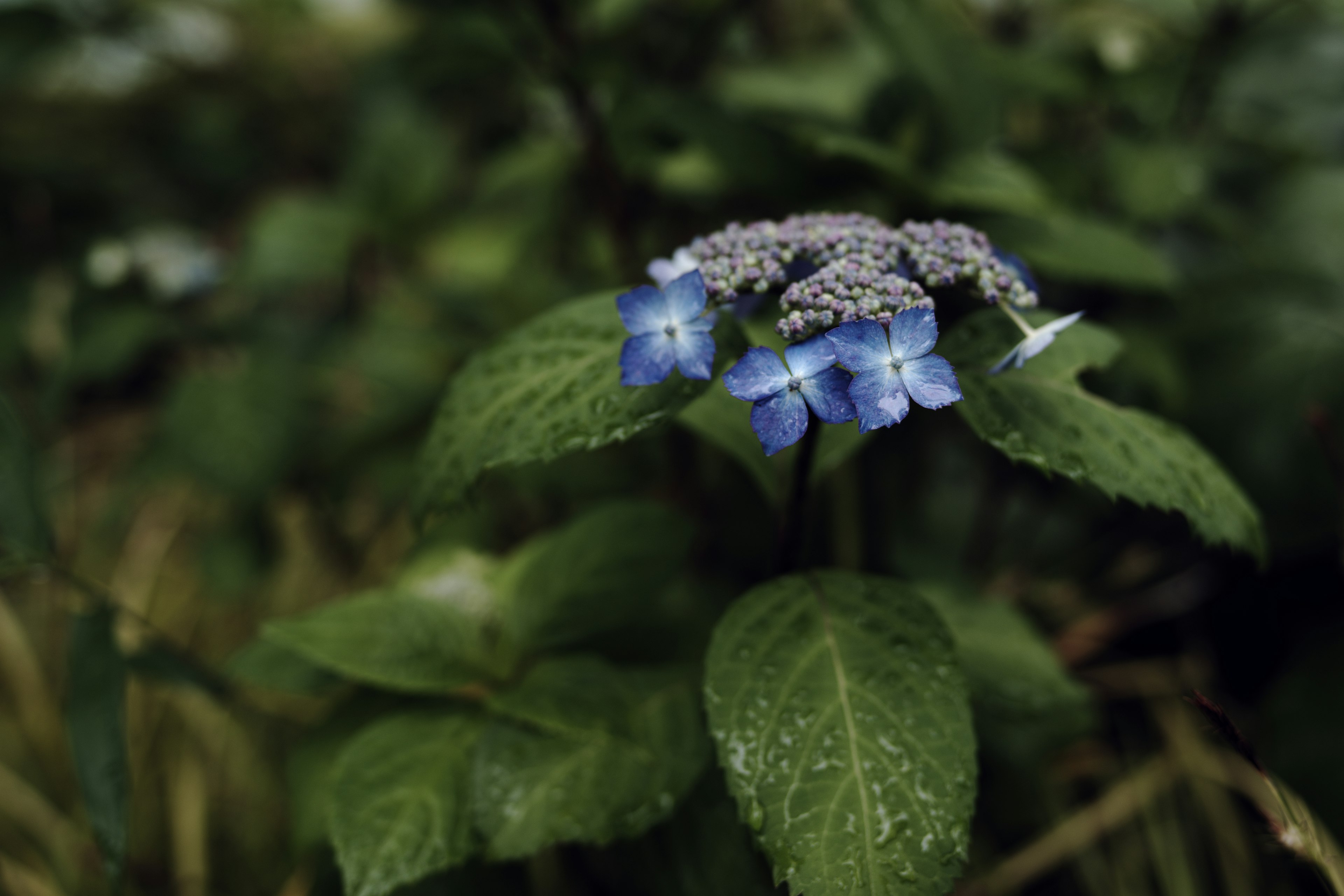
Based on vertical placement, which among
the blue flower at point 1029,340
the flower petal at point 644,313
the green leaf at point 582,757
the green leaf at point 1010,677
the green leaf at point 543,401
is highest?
the flower petal at point 644,313

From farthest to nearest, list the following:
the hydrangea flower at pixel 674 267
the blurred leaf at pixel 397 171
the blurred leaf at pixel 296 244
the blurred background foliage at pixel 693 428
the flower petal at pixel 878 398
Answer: the blurred leaf at pixel 397 171 → the blurred leaf at pixel 296 244 → the blurred background foliage at pixel 693 428 → the hydrangea flower at pixel 674 267 → the flower petal at pixel 878 398

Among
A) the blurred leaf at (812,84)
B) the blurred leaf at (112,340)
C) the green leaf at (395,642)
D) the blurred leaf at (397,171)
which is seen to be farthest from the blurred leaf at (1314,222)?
the blurred leaf at (112,340)

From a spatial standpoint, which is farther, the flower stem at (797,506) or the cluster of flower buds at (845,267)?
the flower stem at (797,506)

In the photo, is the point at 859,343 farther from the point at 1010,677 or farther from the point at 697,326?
the point at 1010,677

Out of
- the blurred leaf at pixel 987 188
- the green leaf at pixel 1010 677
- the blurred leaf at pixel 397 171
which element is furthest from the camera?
the blurred leaf at pixel 397 171

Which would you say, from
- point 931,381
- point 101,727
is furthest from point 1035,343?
point 101,727

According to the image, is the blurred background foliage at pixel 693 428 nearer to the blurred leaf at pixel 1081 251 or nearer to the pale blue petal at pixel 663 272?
the blurred leaf at pixel 1081 251

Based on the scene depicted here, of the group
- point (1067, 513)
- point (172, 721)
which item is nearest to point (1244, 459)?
point (1067, 513)
